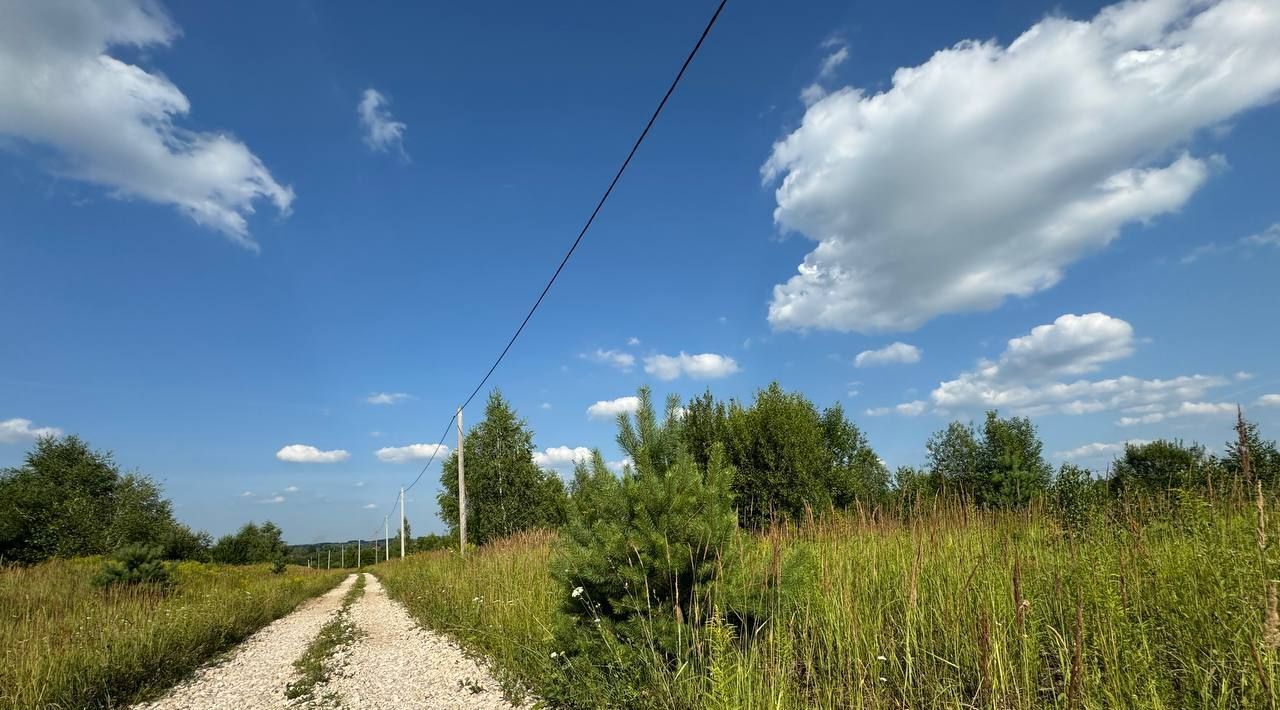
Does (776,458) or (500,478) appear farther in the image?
(500,478)

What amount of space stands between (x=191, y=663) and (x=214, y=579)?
37.7 ft

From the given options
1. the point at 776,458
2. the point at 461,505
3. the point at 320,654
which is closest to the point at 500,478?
the point at 461,505

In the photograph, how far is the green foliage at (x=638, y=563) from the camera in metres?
4.26

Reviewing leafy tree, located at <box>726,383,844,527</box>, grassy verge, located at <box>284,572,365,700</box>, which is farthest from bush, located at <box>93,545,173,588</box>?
leafy tree, located at <box>726,383,844,527</box>

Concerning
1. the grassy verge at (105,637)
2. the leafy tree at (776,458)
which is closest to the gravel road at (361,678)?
the grassy verge at (105,637)

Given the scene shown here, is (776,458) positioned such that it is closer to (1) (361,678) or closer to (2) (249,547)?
(1) (361,678)

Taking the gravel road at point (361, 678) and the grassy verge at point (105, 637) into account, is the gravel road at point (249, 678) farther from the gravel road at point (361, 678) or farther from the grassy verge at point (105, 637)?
the grassy verge at point (105, 637)

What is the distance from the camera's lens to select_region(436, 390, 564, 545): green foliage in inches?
978

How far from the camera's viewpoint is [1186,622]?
10.2 feet

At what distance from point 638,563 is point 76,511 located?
37626 millimetres

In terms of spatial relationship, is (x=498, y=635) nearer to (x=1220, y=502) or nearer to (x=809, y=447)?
(x=1220, y=502)

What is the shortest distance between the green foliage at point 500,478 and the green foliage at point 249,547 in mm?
31788

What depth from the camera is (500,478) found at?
81.6 feet

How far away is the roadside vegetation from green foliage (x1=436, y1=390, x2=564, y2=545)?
744 inches
